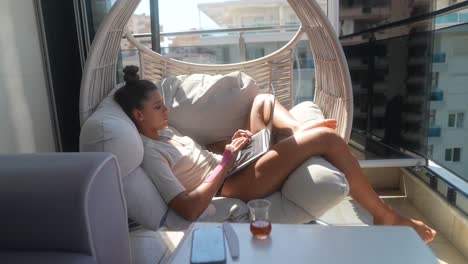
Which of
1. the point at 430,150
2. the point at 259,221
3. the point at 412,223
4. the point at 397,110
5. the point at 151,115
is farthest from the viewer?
the point at 397,110

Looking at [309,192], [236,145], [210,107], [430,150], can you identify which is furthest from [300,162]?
[430,150]

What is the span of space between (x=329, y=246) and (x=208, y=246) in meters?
0.33

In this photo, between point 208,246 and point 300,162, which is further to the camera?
point 300,162

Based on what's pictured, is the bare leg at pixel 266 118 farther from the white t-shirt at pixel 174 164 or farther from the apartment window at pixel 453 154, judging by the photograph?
the apartment window at pixel 453 154

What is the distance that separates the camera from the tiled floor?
6.08ft

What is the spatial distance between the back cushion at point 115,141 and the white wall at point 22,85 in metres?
0.60

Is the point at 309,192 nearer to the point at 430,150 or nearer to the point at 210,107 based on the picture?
the point at 210,107

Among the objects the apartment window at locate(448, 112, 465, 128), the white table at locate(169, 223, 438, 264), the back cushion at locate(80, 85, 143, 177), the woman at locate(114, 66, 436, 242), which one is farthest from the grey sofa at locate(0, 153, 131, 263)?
the apartment window at locate(448, 112, 465, 128)

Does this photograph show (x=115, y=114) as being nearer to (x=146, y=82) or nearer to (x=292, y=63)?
(x=146, y=82)

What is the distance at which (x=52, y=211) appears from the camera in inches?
37.9

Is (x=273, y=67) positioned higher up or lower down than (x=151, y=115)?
higher up

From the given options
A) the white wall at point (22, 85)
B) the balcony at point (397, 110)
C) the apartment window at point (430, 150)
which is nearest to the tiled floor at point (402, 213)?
the balcony at point (397, 110)

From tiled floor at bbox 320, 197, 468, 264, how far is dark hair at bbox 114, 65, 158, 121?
1.27 metres

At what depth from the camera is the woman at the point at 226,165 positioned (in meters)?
1.49
